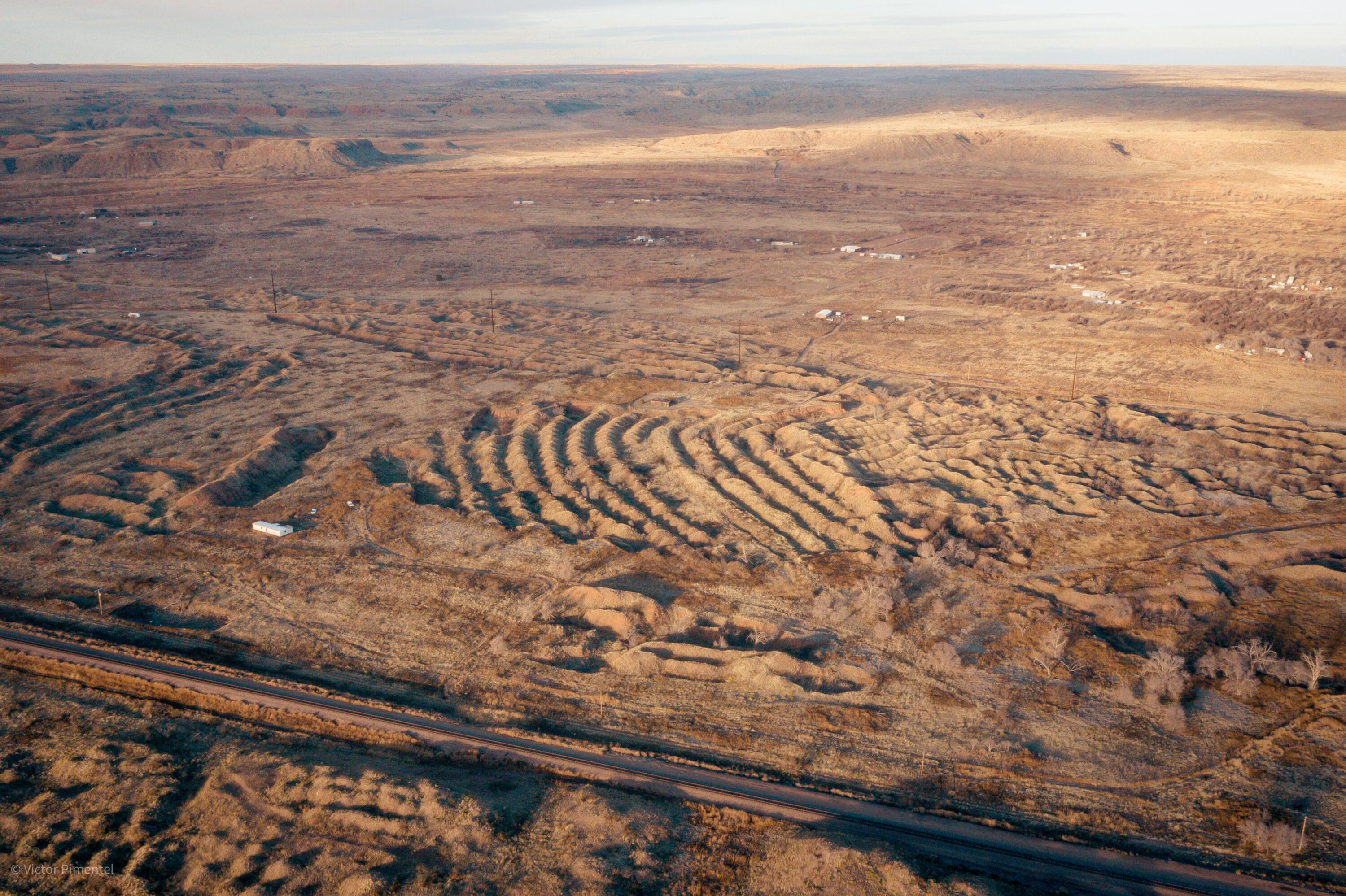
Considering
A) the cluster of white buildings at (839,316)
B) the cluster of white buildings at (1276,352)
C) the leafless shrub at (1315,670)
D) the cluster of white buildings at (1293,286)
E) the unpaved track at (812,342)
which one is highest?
the cluster of white buildings at (1293,286)

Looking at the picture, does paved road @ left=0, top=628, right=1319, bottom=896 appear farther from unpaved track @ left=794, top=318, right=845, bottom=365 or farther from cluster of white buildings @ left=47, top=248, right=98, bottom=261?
cluster of white buildings @ left=47, top=248, right=98, bottom=261

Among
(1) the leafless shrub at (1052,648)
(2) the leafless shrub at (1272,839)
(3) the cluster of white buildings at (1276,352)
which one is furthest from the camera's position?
(3) the cluster of white buildings at (1276,352)

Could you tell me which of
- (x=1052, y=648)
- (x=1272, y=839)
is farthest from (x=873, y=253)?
(x=1272, y=839)

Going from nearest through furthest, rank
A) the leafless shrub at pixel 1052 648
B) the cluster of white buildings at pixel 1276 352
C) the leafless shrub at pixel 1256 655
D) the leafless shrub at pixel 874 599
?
the leafless shrub at pixel 1256 655 < the leafless shrub at pixel 1052 648 < the leafless shrub at pixel 874 599 < the cluster of white buildings at pixel 1276 352

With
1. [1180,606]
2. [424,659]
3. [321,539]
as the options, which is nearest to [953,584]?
[1180,606]

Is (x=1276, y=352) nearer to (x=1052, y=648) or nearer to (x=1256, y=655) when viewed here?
(x=1256, y=655)

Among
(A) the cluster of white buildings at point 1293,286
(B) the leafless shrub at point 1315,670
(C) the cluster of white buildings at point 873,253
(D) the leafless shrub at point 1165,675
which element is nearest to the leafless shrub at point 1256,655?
(B) the leafless shrub at point 1315,670

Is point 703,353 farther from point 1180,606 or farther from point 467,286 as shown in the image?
point 1180,606

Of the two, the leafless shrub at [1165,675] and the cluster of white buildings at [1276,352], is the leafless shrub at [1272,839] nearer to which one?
the leafless shrub at [1165,675]
